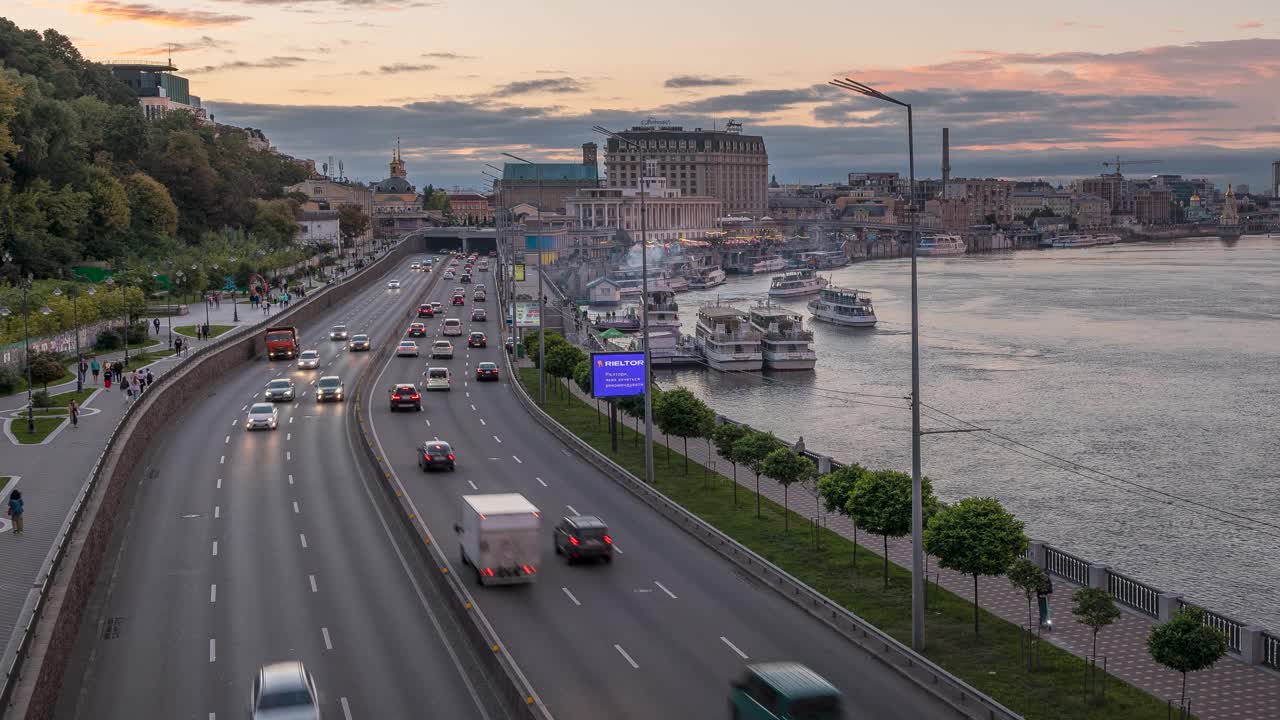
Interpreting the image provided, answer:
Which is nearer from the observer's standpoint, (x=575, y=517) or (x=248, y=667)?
(x=248, y=667)

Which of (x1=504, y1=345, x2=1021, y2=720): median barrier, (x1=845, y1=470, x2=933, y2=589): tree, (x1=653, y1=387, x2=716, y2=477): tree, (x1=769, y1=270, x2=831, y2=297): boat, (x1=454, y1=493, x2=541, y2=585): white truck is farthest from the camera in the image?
(x1=769, y1=270, x2=831, y2=297): boat

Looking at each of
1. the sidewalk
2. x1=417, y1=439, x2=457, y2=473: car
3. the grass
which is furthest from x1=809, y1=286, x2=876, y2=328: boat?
the sidewalk

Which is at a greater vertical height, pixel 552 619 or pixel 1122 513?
pixel 552 619

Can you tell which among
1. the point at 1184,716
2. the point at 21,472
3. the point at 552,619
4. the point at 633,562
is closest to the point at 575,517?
the point at 633,562

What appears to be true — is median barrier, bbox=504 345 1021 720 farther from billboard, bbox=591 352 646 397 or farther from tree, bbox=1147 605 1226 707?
billboard, bbox=591 352 646 397

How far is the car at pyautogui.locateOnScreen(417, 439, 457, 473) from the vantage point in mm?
43312

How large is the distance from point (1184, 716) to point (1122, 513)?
28.8 meters

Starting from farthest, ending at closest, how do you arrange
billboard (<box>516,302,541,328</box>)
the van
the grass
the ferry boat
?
1. the ferry boat
2. billboard (<box>516,302,541,328</box>)
3. the grass
4. the van

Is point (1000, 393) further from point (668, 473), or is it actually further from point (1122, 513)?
point (668, 473)

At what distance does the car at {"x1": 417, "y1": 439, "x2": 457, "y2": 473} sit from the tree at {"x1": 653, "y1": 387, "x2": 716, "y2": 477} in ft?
26.3

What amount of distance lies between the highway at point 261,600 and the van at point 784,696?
4991mm

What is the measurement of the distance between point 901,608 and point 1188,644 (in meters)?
7.60

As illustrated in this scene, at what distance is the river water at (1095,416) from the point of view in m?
44.5

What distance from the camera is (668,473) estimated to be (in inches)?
1762
